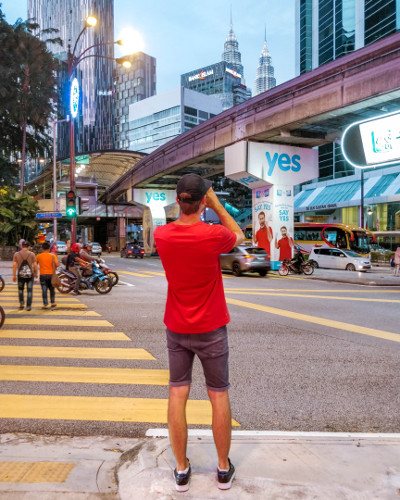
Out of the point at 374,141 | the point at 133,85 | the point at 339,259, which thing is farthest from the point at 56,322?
the point at 133,85

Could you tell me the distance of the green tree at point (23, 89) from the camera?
1741 inches

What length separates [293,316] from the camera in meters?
9.93

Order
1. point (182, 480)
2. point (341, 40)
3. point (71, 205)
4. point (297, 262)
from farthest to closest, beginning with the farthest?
point (341, 40) < point (297, 262) < point (71, 205) < point (182, 480)

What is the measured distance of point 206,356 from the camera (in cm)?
278

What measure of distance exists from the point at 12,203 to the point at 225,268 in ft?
55.4

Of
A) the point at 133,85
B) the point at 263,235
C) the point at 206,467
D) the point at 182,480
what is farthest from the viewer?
the point at 133,85

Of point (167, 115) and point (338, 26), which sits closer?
point (338, 26)

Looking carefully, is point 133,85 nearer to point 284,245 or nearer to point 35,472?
point 284,245

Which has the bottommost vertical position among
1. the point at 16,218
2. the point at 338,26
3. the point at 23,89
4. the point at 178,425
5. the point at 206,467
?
the point at 206,467

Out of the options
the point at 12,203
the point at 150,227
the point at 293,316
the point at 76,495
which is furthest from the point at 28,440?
the point at 150,227

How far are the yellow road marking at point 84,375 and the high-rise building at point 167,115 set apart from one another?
423 ft

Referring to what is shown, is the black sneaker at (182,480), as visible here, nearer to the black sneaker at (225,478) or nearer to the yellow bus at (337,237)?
the black sneaker at (225,478)

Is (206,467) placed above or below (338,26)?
below

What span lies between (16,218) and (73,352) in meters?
27.6
